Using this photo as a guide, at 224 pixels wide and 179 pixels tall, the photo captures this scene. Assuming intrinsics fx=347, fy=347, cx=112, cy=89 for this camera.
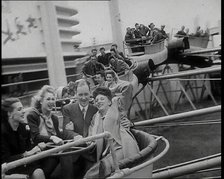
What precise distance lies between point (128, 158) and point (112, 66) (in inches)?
13.4

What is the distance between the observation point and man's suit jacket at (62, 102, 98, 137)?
123 cm

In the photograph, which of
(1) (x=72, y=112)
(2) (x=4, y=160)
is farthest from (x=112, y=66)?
(2) (x=4, y=160)

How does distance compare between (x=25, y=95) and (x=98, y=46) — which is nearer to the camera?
(x=25, y=95)

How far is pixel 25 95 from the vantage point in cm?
111

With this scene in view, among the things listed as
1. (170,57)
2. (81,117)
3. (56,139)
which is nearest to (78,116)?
(81,117)

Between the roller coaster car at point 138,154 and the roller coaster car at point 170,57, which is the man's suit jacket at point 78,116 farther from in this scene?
the roller coaster car at point 170,57

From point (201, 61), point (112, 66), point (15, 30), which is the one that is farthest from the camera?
point (201, 61)

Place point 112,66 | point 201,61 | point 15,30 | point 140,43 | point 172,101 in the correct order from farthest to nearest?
1. point 201,61
2. point 172,101
3. point 140,43
4. point 112,66
5. point 15,30

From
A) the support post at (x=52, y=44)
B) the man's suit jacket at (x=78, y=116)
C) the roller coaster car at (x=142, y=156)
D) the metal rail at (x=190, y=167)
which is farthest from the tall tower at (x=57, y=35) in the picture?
the metal rail at (x=190, y=167)

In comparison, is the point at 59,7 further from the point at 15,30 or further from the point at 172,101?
the point at 172,101

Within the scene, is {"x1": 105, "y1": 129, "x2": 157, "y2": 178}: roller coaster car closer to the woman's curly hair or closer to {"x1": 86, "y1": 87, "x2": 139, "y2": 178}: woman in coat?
{"x1": 86, "y1": 87, "x2": 139, "y2": 178}: woman in coat

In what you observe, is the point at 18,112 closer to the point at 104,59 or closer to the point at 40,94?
the point at 40,94

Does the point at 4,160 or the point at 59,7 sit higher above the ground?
the point at 59,7

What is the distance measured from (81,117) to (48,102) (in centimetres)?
13
